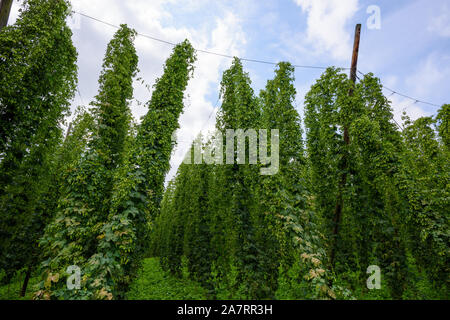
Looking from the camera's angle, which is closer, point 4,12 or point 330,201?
point 4,12

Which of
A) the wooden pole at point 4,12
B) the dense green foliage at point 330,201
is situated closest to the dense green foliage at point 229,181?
the dense green foliage at point 330,201

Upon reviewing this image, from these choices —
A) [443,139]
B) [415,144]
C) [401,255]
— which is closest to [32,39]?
[401,255]

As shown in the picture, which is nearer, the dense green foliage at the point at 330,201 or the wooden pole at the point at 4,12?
the dense green foliage at the point at 330,201

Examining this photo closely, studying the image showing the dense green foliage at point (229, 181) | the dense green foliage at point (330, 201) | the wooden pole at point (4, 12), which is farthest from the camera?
the wooden pole at point (4, 12)

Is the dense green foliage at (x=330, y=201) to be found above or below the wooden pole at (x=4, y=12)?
below

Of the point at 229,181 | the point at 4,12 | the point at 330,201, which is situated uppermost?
the point at 4,12

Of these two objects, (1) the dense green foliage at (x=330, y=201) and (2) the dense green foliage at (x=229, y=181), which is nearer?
(2) the dense green foliage at (x=229, y=181)

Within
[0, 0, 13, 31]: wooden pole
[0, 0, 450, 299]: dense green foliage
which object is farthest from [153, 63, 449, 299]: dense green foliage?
[0, 0, 13, 31]: wooden pole

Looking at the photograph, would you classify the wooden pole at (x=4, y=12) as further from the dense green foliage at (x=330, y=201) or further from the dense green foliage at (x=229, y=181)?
the dense green foliage at (x=330, y=201)

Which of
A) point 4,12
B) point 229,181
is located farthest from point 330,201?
point 4,12

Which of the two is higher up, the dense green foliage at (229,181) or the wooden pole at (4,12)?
the wooden pole at (4,12)

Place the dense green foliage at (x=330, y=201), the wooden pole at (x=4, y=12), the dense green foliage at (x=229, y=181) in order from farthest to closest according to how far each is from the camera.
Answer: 1. the wooden pole at (x=4, y=12)
2. the dense green foliage at (x=330, y=201)
3. the dense green foliage at (x=229, y=181)

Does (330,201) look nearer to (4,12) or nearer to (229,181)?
(229,181)

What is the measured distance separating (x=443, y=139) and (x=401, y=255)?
6951 millimetres
